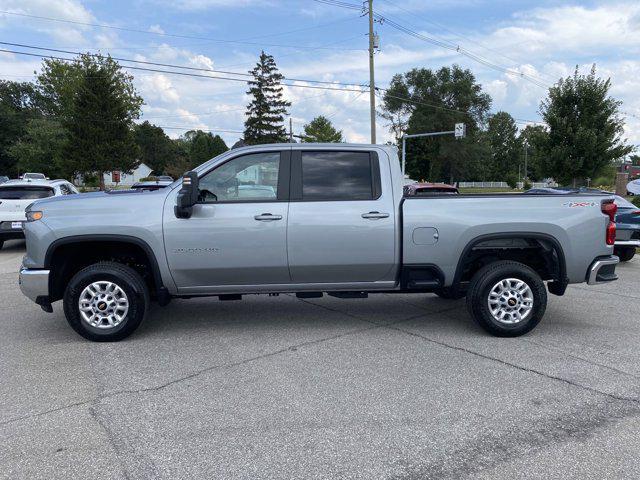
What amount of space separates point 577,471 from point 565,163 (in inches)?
744

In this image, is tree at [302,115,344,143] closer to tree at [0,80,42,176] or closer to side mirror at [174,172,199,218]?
tree at [0,80,42,176]

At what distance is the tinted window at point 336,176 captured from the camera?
209 inches

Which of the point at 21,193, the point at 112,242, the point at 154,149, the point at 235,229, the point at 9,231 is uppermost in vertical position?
the point at 154,149

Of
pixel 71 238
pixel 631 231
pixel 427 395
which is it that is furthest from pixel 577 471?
pixel 631 231

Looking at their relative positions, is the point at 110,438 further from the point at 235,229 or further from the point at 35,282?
the point at 35,282

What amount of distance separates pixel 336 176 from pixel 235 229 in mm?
1199

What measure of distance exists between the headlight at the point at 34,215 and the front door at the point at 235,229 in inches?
Result: 49.4

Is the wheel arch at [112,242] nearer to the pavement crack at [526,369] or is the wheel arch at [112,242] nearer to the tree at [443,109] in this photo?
the pavement crack at [526,369]

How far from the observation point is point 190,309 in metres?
6.64

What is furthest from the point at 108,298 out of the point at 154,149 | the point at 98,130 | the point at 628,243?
the point at 154,149

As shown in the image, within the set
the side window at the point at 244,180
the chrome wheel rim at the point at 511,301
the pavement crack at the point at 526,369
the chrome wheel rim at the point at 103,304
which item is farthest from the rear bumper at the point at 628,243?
the chrome wheel rim at the point at 103,304

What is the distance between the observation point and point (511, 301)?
534 centimetres

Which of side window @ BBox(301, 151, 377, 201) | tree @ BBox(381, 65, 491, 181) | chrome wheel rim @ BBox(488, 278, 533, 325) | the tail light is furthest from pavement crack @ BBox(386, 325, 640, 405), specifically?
tree @ BBox(381, 65, 491, 181)

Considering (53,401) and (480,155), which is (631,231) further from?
(480,155)
